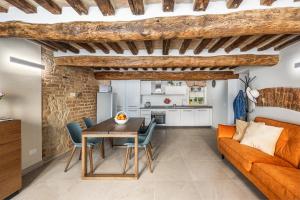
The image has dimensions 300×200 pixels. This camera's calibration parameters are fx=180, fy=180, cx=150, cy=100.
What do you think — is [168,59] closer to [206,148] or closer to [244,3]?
[244,3]

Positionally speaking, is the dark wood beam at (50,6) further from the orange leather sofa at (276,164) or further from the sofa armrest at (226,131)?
the sofa armrest at (226,131)

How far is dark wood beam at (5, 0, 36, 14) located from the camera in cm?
208

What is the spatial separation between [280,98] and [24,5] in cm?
465

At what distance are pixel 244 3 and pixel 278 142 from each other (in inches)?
88.1

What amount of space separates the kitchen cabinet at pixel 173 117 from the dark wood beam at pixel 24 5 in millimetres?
6384

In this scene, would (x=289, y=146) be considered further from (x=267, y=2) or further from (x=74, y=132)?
(x=74, y=132)

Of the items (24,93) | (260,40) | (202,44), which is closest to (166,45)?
(202,44)

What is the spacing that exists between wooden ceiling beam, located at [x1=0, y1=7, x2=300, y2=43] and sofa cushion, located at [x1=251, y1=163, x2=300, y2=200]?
5.58ft

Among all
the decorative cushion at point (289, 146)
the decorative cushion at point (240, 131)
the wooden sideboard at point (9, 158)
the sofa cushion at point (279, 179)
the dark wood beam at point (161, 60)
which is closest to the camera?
the sofa cushion at point (279, 179)

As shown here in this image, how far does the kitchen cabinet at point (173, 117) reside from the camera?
8016mm

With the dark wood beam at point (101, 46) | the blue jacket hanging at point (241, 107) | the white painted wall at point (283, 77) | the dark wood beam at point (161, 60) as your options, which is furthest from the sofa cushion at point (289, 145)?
the dark wood beam at point (101, 46)

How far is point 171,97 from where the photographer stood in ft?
28.2

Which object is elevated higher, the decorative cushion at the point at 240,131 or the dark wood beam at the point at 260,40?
the dark wood beam at the point at 260,40

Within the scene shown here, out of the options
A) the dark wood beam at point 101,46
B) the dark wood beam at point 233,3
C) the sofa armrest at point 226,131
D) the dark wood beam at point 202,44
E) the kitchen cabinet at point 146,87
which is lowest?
the sofa armrest at point 226,131
